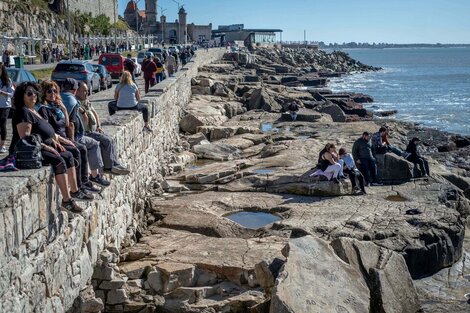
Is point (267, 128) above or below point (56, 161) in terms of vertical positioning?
below

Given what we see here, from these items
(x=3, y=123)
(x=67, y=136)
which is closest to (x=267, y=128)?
(x=3, y=123)

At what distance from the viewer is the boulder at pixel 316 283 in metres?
7.48

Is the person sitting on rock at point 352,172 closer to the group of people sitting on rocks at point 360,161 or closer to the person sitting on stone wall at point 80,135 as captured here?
the group of people sitting on rocks at point 360,161

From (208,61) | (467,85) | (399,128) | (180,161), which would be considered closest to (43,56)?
(208,61)

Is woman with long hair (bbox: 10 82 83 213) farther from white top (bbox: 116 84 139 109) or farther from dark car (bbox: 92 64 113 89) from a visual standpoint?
dark car (bbox: 92 64 113 89)

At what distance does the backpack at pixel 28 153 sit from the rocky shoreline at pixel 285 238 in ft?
7.89

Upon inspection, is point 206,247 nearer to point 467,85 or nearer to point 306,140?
point 306,140

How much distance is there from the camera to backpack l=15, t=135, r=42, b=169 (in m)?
6.33

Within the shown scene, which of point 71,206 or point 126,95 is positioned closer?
point 71,206

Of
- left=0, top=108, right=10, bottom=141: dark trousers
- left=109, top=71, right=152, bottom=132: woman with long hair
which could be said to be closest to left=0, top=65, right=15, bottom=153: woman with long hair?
left=0, top=108, right=10, bottom=141: dark trousers

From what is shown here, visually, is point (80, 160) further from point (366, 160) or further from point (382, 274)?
point (366, 160)

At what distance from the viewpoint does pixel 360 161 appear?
16.4 m

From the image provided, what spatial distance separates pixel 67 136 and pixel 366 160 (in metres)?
10.0

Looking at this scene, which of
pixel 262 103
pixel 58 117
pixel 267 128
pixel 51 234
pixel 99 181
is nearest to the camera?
pixel 51 234
